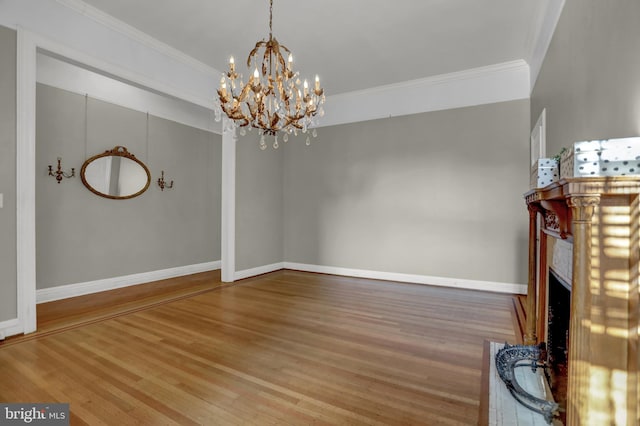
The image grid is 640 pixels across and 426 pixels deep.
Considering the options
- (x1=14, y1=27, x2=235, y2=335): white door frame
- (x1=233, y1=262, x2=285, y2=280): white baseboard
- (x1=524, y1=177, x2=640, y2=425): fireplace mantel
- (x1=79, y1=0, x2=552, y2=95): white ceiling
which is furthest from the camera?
(x1=233, y1=262, x2=285, y2=280): white baseboard

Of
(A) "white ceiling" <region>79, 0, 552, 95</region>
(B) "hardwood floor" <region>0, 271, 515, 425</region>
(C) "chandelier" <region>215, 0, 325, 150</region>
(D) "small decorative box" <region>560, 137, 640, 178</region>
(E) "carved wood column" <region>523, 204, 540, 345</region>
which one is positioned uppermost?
(A) "white ceiling" <region>79, 0, 552, 95</region>

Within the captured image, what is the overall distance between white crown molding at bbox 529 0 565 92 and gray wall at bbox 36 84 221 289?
17.2 ft

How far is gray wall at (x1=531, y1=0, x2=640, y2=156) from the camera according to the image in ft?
4.72

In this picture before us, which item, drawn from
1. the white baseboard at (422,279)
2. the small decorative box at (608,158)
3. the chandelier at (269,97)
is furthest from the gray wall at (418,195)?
the small decorative box at (608,158)

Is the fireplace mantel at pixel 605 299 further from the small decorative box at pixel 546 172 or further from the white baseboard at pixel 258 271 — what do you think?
the white baseboard at pixel 258 271

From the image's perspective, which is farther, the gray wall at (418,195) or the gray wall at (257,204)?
the gray wall at (257,204)

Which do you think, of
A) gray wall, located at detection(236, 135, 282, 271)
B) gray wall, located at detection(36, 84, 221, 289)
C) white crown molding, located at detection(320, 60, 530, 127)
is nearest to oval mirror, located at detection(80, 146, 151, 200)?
gray wall, located at detection(36, 84, 221, 289)

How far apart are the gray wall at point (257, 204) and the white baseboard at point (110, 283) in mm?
1220

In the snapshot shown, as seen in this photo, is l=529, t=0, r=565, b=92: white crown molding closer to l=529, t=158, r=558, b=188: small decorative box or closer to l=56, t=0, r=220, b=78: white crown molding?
l=529, t=158, r=558, b=188: small decorative box

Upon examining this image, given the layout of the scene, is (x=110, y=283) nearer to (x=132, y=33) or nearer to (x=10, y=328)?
(x=10, y=328)

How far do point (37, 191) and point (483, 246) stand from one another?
5.92m

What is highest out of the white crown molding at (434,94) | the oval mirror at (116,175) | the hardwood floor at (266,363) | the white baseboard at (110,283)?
the white crown molding at (434,94)

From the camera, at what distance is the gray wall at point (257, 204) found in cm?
526

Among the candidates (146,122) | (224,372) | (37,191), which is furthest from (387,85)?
(37,191)
